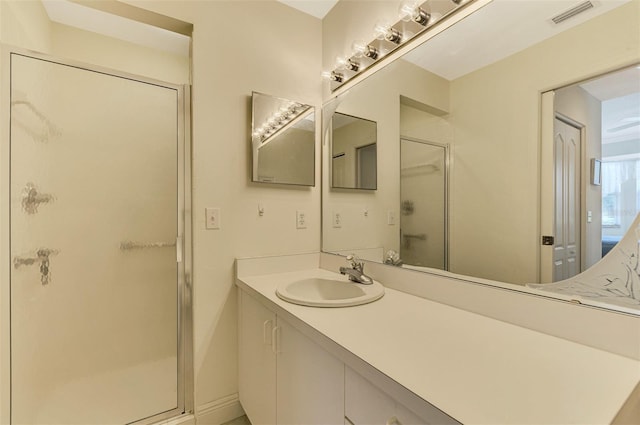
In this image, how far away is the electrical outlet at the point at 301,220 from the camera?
179cm

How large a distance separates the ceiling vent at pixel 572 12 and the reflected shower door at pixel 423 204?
50 centimetres

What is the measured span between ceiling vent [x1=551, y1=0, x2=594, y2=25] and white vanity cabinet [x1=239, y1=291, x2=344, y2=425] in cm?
122

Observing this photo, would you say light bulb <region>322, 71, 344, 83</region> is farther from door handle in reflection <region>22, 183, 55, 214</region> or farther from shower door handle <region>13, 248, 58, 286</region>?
shower door handle <region>13, 248, 58, 286</region>

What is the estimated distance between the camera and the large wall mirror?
0.76 metres

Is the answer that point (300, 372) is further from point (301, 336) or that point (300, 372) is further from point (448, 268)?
point (448, 268)

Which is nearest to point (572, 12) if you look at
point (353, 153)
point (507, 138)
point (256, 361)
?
point (507, 138)

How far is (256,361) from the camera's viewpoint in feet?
4.32

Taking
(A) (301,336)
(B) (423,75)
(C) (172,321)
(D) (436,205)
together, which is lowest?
(C) (172,321)

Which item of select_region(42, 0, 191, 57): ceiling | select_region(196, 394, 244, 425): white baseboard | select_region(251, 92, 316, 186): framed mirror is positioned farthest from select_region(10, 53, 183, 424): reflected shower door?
select_region(42, 0, 191, 57): ceiling

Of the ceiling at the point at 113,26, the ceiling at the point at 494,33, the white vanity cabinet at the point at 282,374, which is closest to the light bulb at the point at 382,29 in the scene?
the ceiling at the point at 494,33

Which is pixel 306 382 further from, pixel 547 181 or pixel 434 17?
pixel 434 17

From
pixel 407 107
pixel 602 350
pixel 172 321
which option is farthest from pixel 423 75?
pixel 172 321

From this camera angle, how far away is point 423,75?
1280 millimetres

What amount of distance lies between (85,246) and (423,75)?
180cm
